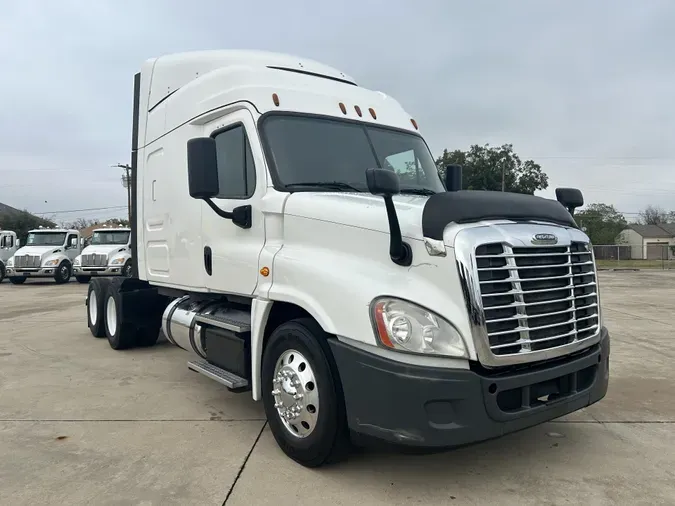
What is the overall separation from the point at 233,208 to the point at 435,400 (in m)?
2.35

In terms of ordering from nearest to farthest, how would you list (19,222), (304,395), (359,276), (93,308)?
(359,276) < (304,395) < (93,308) < (19,222)

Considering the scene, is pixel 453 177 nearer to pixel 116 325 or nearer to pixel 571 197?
pixel 571 197

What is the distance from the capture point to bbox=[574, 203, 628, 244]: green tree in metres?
78.5

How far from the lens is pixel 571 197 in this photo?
4273mm

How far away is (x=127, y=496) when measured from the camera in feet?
10.9

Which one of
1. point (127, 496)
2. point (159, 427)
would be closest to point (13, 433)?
point (159, 427)

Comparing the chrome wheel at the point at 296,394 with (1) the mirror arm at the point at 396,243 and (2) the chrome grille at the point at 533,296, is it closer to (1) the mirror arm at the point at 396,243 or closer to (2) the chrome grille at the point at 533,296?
(1) the mirror arm at the point at 396,243

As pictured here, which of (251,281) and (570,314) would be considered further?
(251,281)

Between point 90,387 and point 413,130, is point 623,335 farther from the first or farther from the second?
point 90,387

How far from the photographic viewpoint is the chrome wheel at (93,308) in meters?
8.52

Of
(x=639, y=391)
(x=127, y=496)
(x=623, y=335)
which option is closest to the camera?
(x=127, y=496)

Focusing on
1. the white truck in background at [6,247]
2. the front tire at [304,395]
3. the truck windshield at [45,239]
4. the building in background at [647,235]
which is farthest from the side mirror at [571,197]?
the building in background at [647,235]

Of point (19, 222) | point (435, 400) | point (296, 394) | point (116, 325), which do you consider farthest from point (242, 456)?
point (19, 222)

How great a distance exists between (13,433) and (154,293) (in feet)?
10.5
